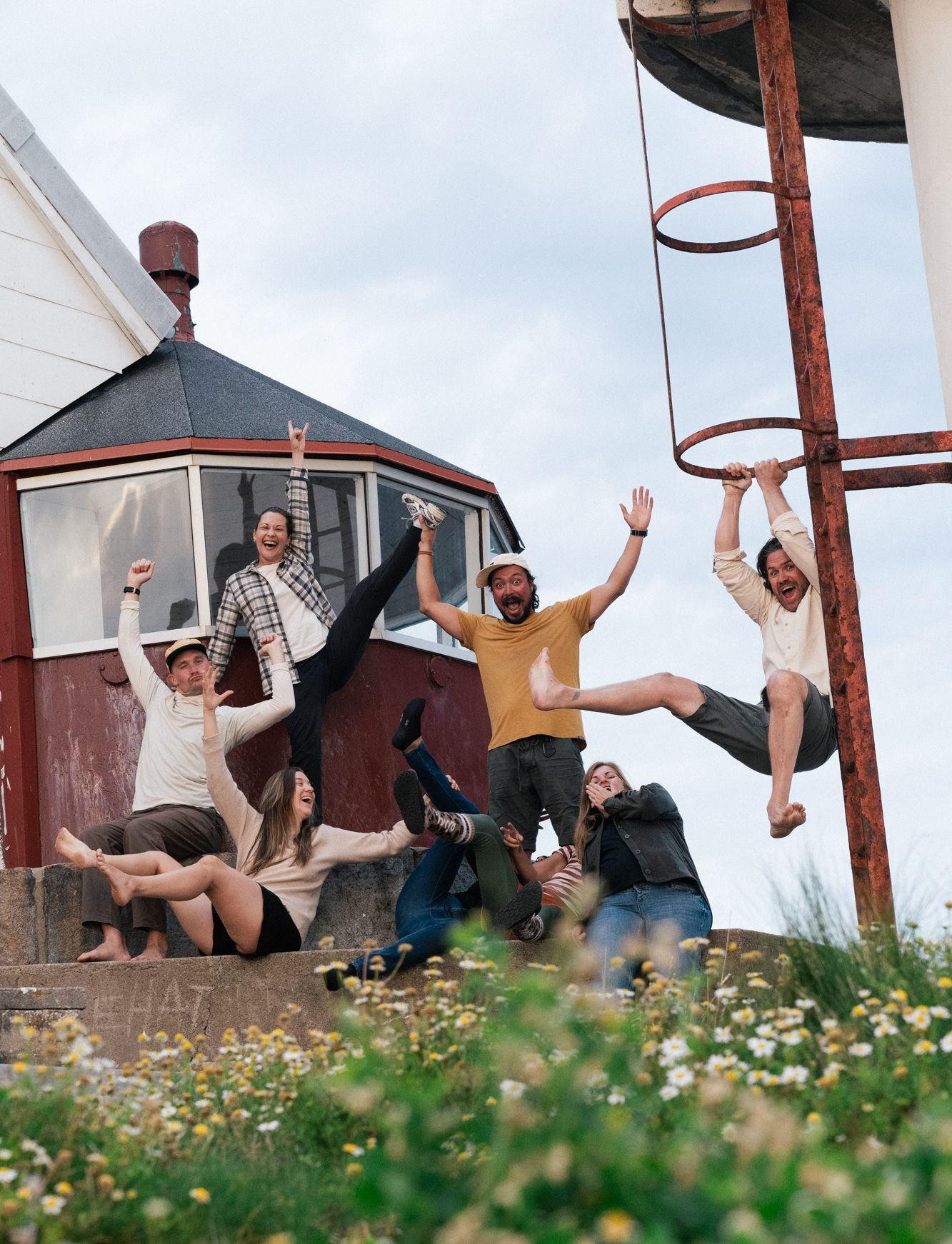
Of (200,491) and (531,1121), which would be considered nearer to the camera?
(531,1121)

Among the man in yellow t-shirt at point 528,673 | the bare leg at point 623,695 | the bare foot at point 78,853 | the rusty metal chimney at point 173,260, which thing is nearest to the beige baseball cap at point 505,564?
the man in yellow t-shirt at point 528,673

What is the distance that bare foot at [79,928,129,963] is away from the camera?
8.54 meters

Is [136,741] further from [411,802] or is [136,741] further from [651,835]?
[651,835]

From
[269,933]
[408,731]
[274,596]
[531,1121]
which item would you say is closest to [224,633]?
[274,596]

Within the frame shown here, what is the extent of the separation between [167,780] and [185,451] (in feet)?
9.80

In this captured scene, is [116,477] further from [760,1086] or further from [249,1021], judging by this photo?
[760,1086]

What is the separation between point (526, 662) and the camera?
939 cm

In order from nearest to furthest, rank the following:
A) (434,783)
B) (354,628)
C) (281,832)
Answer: (434,783) < (281,832) < (354,628)

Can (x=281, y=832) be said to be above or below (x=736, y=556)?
below

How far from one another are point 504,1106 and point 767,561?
205 inches

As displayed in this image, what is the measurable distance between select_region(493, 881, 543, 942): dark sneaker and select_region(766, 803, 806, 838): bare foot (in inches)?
41.8

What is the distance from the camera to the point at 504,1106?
A: 3391 millimetres

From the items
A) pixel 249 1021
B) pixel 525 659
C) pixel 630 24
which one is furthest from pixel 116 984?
pixel 630 24

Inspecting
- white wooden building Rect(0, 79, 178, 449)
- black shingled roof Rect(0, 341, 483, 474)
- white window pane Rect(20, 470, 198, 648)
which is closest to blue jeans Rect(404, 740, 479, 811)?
white window pane Rect(20, 470, 198, 648)
